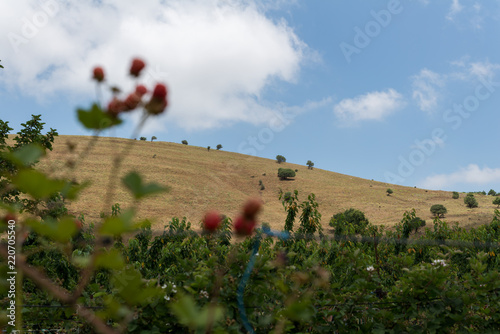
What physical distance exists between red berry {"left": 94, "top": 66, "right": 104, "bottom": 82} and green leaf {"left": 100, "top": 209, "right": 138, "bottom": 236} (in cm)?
42

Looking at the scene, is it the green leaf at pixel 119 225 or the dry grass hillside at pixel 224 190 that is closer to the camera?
the green leaf at pixel 119 225

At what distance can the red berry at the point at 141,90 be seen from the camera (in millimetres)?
666

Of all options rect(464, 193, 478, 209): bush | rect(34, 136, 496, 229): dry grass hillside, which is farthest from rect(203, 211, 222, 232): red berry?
rect(464, 193, 478, 209): bush

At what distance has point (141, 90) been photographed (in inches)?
26.3

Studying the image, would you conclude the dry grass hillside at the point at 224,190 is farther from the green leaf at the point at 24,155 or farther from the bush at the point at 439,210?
the green leaf at the point at 24,155

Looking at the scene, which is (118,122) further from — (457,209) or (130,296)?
(457,209)

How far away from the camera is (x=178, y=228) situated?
6309 millimetres

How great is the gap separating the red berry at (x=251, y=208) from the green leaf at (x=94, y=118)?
10.8 inches

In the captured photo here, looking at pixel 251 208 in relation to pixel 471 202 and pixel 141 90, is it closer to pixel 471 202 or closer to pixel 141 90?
pixel 141 90

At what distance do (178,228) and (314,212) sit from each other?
2708 mm

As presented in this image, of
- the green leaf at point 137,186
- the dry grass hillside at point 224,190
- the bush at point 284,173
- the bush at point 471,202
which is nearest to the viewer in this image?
the green leaf at point 137,186

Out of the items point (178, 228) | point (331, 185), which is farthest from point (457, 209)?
point (178, 228)

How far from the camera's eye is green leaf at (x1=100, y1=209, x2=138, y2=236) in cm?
49

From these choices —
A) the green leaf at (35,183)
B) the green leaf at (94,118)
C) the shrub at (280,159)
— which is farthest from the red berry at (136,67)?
the shrub at (280,159)
